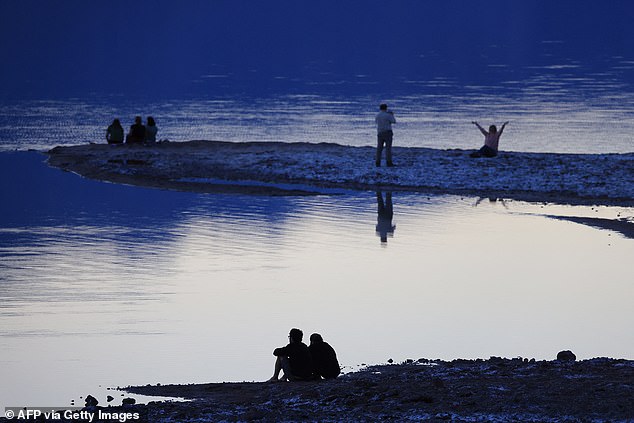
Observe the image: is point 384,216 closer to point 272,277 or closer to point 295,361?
point 272,277

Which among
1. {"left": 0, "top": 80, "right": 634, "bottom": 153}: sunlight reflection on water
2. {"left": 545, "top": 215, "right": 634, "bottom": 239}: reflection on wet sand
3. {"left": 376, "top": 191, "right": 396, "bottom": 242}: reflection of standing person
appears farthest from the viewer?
{"left": 0, "top": 80, "right": 634, "bottom": 153}: sunlight reflection on water

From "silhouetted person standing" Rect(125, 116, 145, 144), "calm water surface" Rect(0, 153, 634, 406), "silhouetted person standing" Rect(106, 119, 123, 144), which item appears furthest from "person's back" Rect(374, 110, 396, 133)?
"silhouetted person standing" Rect(106, 119, 123, 144)

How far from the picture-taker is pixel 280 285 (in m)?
25.1

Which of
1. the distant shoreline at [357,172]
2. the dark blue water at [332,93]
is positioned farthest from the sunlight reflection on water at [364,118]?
the distant shoreline at [357,172]

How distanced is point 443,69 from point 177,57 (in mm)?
48007

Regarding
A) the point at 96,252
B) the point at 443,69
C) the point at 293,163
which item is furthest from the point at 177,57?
the point at 96,252

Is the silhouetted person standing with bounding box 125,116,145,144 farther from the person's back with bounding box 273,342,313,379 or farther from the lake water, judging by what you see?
the person's back with bounding box 273,342,313,379

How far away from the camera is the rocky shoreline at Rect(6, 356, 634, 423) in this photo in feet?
49.2

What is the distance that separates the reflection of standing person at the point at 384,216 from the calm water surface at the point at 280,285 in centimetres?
20

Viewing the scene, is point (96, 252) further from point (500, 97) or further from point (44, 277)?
point (500, 97)

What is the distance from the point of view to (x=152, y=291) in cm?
2447

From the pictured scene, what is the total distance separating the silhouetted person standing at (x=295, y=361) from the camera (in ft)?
59.2

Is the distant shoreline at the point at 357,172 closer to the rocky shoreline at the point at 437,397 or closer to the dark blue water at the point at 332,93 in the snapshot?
the dark blue water at the point at 332,93

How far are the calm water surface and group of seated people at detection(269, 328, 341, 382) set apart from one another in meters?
0.96
